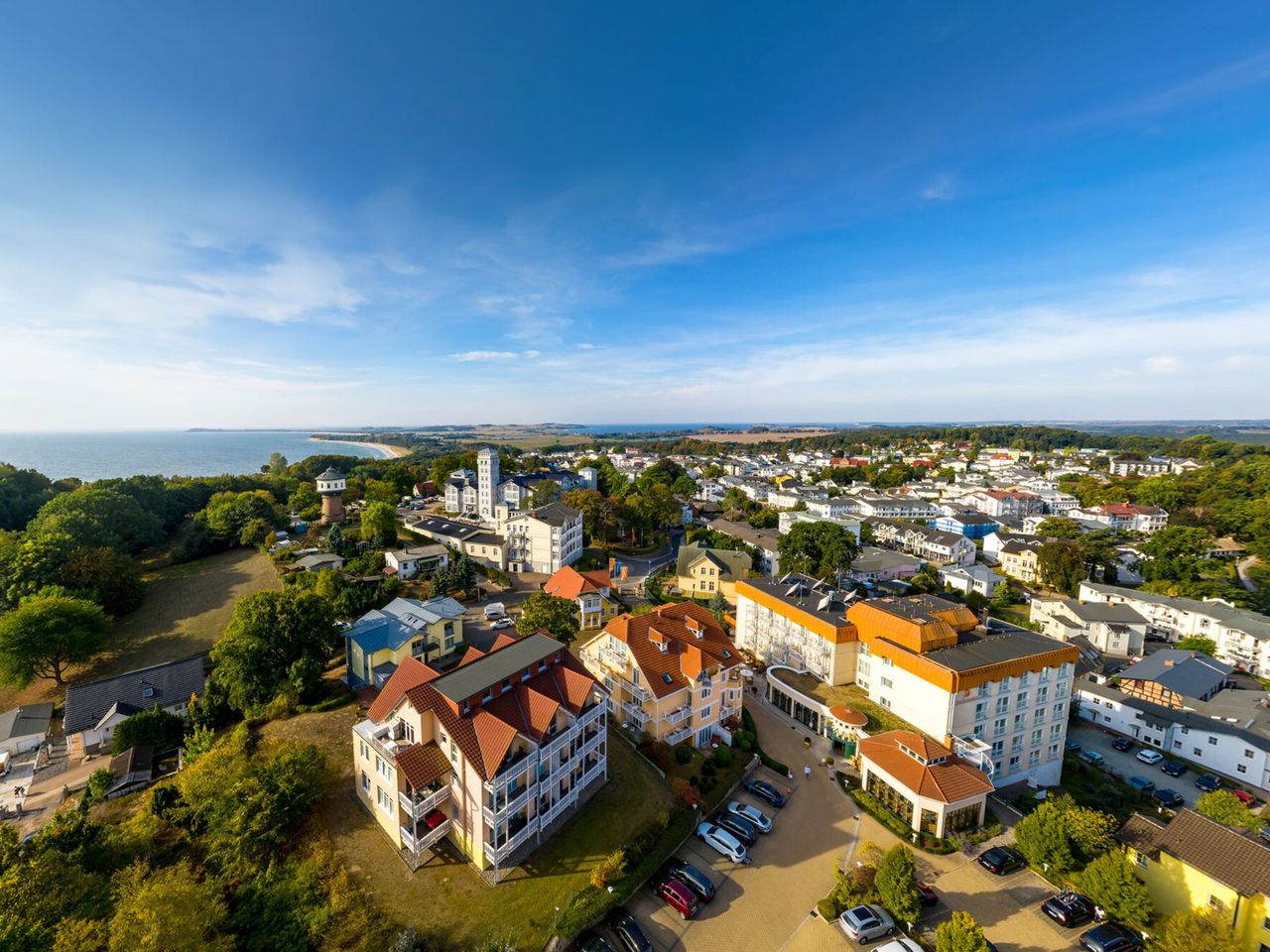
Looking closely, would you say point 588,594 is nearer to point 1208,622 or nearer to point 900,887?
point 900,887

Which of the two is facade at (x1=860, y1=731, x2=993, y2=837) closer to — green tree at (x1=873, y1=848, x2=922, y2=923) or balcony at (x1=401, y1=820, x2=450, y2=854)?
green tree at (x1=873, y1=848, x2=922, y2=923)

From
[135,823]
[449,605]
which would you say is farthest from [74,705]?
[449,605]

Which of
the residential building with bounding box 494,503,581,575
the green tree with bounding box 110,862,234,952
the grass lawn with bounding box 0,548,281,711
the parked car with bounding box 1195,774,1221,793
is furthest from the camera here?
the residential building with bounding box 494,503,581,575

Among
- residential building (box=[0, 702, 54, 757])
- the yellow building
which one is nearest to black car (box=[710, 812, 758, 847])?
the yellow building

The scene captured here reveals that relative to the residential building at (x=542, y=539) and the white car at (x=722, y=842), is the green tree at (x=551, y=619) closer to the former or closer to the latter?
the white car at (x=722, y=842)

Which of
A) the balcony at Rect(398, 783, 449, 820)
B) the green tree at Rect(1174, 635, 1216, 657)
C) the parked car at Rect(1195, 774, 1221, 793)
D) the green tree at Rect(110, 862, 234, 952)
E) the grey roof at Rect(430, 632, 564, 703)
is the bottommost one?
the parked car at Rect(1195, 774, 1221, 793)

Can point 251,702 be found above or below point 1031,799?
above

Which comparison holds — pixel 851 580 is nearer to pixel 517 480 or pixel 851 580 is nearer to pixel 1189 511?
pixel 517 480
